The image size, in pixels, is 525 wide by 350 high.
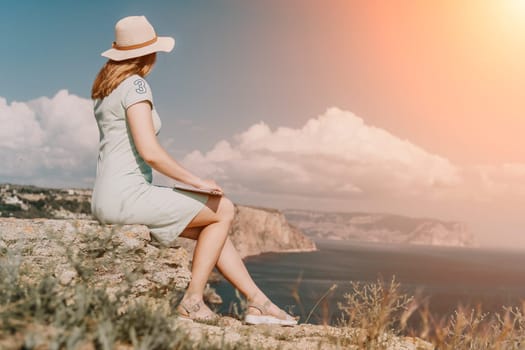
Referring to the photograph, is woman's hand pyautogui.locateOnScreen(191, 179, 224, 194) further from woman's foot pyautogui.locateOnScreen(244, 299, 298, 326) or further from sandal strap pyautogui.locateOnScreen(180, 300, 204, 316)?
woman's foot pyautogui.locateOnScreen(244, 299, 298, 326)

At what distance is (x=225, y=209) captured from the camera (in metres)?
3.96

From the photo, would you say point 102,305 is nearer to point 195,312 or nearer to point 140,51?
point 195,312

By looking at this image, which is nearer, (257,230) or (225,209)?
(225,209)

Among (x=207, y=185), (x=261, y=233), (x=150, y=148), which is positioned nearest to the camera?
(x=150, y=148)

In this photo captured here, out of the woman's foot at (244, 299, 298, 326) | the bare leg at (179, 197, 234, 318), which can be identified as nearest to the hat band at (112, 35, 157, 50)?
the bare leg at (179, 197, 234, 318)

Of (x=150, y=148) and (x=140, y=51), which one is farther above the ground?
(x=140, y=51)

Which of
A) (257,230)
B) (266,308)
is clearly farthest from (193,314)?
(257,230)

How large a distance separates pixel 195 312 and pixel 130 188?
3.46 feet

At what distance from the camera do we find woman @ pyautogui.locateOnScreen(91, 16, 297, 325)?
3.77 meters

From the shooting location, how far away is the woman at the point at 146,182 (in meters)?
3.77

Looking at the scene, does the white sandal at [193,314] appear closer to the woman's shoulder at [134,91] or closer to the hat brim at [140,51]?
the woman's shoulder at [134,91]

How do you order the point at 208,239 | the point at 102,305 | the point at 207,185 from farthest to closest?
the point at 208,239, the point at 207,185, the point at 102,305

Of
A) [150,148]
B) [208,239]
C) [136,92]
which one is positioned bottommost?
[208,239]

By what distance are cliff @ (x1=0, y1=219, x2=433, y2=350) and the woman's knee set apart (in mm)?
587
